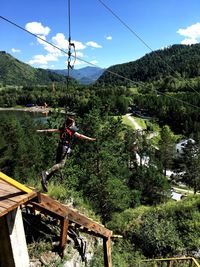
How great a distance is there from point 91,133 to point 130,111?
377ft

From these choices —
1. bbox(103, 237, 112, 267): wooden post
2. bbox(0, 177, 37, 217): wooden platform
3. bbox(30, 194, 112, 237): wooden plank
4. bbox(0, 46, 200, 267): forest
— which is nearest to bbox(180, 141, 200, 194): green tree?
bbox(0, 46, 200, 267): forest

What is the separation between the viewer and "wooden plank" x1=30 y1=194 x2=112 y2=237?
849 cm

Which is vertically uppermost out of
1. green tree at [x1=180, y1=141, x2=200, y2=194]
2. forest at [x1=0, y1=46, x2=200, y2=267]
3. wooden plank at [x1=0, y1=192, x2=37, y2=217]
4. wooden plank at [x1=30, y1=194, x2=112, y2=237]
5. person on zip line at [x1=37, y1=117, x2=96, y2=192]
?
person on zip line at [x1=37, y1=117, x2=96, y2=192]

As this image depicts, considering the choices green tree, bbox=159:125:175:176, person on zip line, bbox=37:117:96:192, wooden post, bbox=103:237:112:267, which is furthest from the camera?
green tree, bbox=159:125:175:176

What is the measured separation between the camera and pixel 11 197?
6984 mm

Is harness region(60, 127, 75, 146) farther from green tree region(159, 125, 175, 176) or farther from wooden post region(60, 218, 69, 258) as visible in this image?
green tree region(159, 125, 175, 176)

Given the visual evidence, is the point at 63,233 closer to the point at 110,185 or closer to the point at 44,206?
the point at 44,206

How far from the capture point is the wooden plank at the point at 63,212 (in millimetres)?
8488

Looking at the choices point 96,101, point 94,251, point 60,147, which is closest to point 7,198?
point 60,147

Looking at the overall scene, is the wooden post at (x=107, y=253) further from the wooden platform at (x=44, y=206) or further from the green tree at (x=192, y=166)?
the green tree at (x=192, y=166)

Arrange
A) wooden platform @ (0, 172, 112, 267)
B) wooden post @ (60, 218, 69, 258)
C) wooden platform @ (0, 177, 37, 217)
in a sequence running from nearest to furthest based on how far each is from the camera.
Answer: wooden platform @ (0, 177, 37, 217), wooden platform @ (0, 172, 112, 267), wooden post @ (60, 218, 69, 258)

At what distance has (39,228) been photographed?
966 cm

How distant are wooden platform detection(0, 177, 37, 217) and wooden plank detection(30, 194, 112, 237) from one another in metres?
1.07

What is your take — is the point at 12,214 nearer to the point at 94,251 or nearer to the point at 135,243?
the point at 94,251
